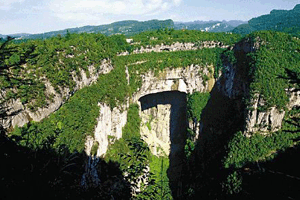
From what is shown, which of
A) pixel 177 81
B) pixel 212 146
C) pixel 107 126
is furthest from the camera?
pixel 177 81

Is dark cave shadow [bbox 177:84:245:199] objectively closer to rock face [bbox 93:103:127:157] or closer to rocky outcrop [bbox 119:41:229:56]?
rocky outcrop [bbox 119:41:229:56]

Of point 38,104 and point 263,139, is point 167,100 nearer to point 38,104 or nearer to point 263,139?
point 263,139

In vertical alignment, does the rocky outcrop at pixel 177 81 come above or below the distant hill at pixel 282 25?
below

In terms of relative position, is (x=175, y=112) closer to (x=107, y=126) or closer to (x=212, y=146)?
(x=212, y=146)

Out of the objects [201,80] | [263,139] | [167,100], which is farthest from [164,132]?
[263,139]

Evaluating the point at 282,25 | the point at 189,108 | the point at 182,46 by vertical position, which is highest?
the point at 282,25

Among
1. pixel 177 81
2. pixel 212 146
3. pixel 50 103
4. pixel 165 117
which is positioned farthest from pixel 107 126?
pixel 212 146

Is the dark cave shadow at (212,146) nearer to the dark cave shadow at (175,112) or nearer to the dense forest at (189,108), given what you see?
the dense forest at (189,108)

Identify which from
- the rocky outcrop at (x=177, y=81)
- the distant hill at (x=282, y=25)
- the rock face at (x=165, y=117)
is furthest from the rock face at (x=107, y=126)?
the distant hill at (x=282, y=25)
